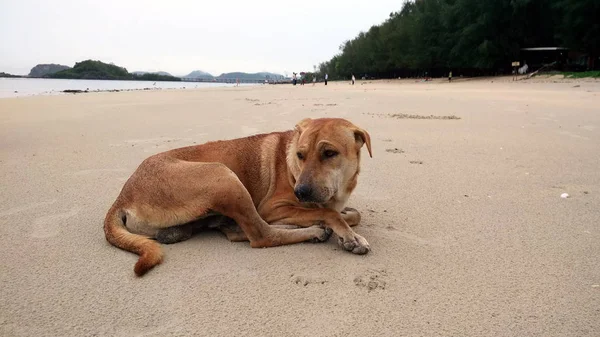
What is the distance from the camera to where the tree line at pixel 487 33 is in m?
37.8

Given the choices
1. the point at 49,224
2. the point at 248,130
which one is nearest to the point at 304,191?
the point at 49,224

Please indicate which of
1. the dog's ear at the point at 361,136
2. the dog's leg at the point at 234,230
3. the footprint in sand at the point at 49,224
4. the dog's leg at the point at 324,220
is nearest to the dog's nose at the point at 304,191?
the dog's leg at the point at 324,220

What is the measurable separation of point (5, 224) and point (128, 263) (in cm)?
173

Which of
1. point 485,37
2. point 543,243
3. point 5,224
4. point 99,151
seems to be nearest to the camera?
point 543,243

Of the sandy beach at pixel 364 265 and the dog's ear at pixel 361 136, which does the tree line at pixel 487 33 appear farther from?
the dog's ear at pixel 361 136

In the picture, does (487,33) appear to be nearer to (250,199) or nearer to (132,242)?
(250,199)

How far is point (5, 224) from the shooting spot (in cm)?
397

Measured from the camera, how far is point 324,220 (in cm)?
359

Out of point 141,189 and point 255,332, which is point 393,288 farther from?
point 141,189

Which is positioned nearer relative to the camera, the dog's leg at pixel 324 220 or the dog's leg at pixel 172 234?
the dog's leg at pixel 324 220

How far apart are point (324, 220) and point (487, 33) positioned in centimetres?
5358

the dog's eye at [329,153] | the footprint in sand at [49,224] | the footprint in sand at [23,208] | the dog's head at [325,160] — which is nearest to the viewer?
the dog's head at [325,160]

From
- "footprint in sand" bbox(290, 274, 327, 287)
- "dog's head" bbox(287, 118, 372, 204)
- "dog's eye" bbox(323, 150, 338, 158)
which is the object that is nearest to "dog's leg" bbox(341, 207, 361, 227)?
"dog's head" bbox(287, 118, 372, 204)

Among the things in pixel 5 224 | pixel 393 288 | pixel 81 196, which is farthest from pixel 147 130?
pixel 393 288
